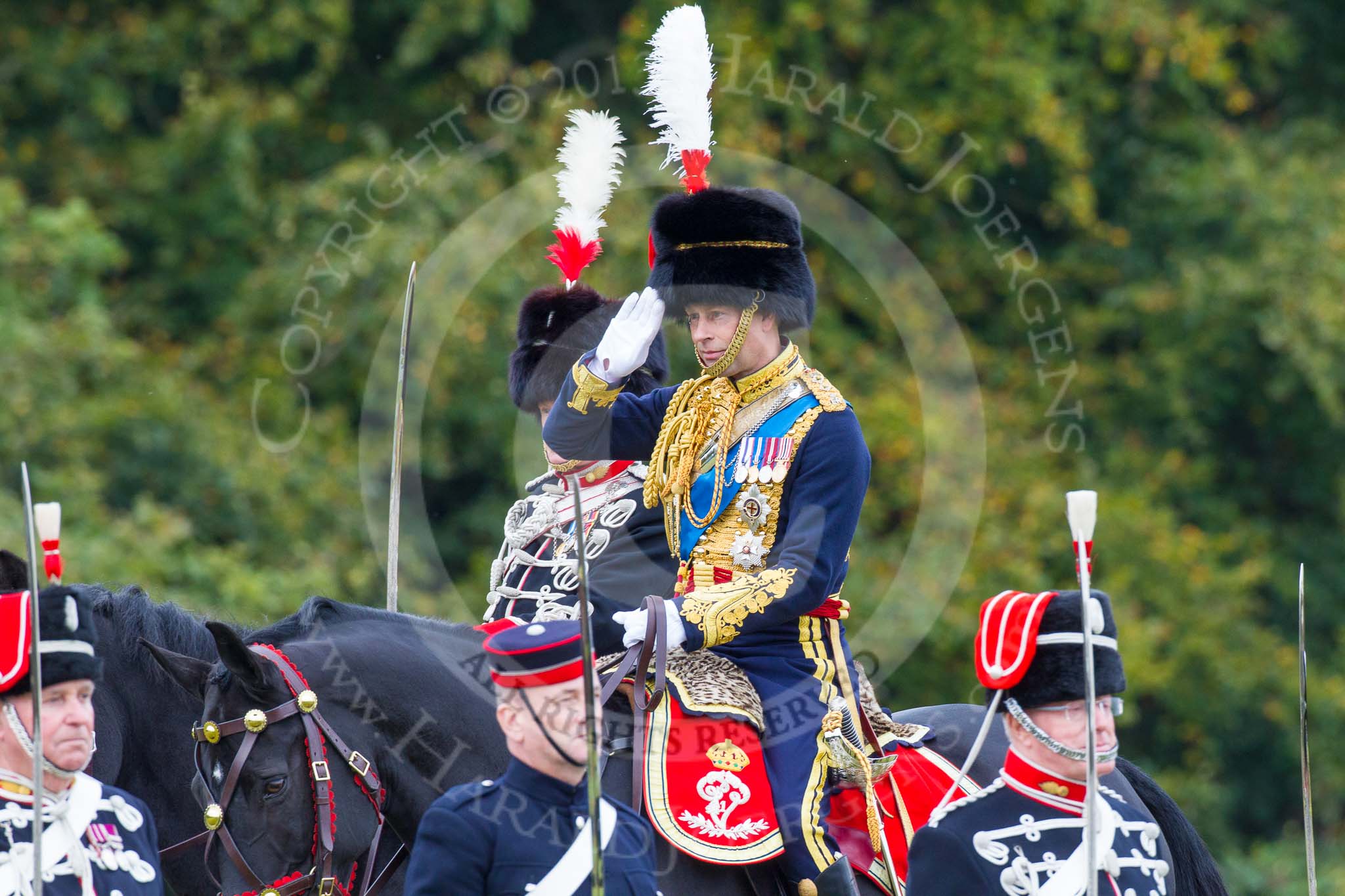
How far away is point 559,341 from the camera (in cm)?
623

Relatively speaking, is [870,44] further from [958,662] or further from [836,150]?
[958,662]

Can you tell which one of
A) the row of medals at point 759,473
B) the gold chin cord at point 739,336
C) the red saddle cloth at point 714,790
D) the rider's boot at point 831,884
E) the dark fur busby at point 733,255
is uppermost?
the dark fur busby at point 733,255

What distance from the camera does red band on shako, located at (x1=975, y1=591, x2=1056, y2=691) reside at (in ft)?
12.6

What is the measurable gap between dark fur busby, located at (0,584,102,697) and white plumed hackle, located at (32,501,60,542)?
4.3 inches

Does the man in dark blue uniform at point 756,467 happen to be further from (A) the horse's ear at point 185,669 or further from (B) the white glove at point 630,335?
(A) the horse's ear at point 185,669

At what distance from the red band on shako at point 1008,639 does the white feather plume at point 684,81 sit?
5.70 feet

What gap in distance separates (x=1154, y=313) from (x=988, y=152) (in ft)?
5.83

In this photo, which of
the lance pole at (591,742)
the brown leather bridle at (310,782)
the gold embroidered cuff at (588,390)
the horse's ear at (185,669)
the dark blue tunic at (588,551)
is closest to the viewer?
the lance pole at (591,742)

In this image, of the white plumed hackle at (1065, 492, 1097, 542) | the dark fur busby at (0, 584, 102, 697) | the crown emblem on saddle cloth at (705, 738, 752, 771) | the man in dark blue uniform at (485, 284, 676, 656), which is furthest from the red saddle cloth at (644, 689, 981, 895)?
the dark fur busby at (0, 584, 102, 697)

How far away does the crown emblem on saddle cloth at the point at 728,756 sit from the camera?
4.67 meters

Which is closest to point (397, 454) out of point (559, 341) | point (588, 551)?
point (559, 341)

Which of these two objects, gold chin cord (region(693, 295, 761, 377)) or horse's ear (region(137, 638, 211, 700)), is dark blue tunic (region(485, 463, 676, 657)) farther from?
horse's ear (region(137, 638, 211, 700))

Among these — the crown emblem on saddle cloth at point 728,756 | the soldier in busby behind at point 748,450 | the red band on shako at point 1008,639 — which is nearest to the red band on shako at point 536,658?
the red band on shako at point 1008,639

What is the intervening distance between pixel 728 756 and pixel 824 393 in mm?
979
